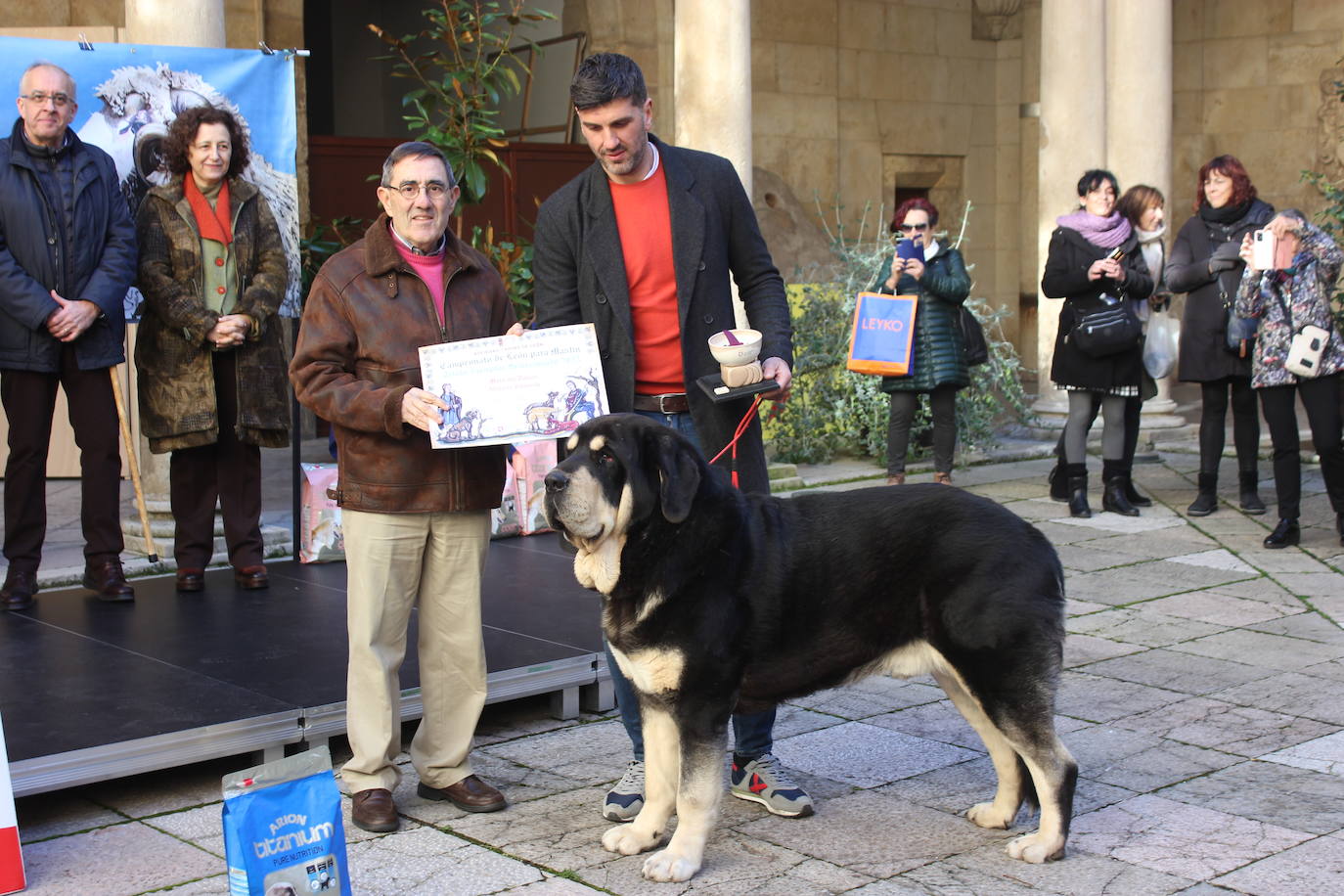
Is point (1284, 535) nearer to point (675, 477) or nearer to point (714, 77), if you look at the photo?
point (714, 77)

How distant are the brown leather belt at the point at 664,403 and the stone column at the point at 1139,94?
8455mm

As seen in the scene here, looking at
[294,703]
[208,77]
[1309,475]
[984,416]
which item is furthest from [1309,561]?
[208,77]

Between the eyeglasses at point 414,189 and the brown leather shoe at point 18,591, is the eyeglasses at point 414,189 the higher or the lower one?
the higher one

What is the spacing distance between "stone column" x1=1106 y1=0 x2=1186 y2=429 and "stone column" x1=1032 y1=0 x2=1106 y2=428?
0.38 ft

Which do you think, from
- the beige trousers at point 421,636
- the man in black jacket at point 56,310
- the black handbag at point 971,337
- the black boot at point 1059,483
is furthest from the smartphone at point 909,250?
the beige trousers at point 421,636

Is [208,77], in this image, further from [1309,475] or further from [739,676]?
[1309,475]

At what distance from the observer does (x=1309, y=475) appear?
1079 cm

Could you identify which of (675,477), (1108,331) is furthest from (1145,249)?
(675,477)

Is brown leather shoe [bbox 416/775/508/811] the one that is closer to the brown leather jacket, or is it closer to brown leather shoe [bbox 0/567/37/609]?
the brown leather jacket

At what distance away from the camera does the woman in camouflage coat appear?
655 cm

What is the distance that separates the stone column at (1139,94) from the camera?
1203 centimetres

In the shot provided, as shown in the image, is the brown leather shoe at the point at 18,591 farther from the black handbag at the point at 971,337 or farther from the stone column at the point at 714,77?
the black handbag at the point at 971,337

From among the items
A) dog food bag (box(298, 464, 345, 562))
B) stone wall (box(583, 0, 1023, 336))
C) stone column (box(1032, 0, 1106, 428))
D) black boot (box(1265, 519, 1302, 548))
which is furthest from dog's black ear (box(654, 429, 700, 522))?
stone wall (box(583, 0, 1023, 336))

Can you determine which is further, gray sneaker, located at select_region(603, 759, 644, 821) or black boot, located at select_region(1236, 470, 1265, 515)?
black boot, located at select_region(1236, 470, 1265, 515)
